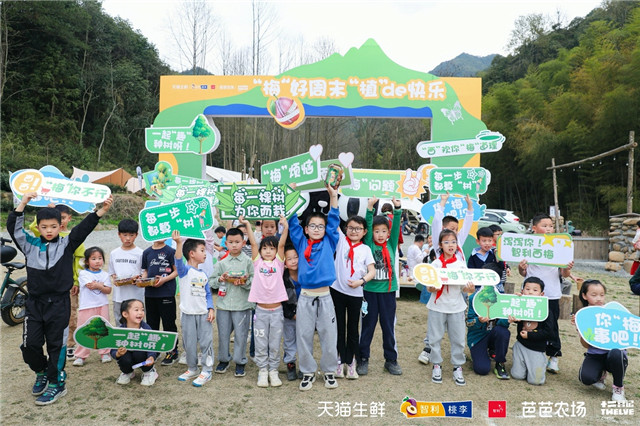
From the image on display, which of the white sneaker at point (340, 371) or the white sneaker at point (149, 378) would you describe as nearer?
the white sneaker at point (149, 378)

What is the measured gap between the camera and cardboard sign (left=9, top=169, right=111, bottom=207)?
3.27m

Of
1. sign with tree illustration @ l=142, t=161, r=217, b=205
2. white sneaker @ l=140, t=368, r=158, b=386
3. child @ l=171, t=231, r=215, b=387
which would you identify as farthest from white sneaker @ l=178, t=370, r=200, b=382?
sign with tree illustration @ l=142, t=161, r=217, b=205

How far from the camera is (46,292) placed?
2.88 m

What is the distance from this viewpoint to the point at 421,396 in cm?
310

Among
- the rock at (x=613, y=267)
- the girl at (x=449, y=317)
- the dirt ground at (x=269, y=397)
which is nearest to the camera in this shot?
the dirt ground at (x=269, y=397)

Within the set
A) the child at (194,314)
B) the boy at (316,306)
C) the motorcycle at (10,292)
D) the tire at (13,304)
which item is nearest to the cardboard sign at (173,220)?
Result: the child at (194,314)

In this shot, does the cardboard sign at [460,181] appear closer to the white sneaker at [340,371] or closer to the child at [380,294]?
the child at [380,294]

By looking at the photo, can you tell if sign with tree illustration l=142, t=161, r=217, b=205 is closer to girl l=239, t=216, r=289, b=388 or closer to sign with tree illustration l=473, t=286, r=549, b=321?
girl l=239, t=216, r=289, b=388

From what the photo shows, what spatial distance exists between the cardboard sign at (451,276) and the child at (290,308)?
39.4 inches

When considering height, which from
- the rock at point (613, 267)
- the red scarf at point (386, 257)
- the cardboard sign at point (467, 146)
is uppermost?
the cardboard sign at point (467, 146)

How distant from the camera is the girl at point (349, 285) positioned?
3.31 metres

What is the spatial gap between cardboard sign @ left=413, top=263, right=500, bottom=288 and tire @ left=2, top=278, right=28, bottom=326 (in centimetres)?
421

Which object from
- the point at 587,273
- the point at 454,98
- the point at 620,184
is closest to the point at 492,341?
the point at 454,98

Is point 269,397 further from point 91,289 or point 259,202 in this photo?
point 91,289
